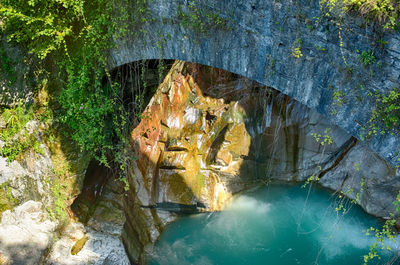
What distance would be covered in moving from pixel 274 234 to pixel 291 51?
358cm

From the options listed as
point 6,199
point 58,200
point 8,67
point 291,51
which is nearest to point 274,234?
point 291,51

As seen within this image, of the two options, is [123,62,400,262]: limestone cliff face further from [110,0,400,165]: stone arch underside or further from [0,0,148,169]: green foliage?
[110,0,400,165]: stone arch underside

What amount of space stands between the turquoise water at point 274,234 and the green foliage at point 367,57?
3.42m

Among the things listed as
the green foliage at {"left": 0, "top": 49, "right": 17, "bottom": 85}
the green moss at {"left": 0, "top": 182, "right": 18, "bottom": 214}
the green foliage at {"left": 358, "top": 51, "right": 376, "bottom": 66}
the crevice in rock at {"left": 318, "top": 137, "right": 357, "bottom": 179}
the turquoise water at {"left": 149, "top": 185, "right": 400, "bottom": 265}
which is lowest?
the turquoise water at {"left": 149, "top": 185, "right": 400, "bottom": 265}

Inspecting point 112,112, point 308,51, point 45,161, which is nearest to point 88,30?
point 112,112

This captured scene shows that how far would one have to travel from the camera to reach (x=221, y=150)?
660 centimetres

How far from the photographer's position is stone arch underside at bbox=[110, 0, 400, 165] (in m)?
3.01

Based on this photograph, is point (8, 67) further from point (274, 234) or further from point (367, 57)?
point (274, 234)

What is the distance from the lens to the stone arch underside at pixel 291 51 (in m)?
3.01

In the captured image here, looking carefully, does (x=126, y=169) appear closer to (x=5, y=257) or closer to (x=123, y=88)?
(x=123, y=88)

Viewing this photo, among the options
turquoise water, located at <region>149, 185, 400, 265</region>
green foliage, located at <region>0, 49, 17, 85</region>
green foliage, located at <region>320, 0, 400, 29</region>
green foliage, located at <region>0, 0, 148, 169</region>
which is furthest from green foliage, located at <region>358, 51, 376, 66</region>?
green foliage, located at <region>0, 49, 17, 85</region>

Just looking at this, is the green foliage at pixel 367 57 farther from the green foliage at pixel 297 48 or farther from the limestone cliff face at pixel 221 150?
the limestone cliff face at pixel 221 150

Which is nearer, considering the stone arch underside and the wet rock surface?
the stone arch underside

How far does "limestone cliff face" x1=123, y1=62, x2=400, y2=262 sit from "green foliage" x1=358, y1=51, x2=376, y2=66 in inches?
125
